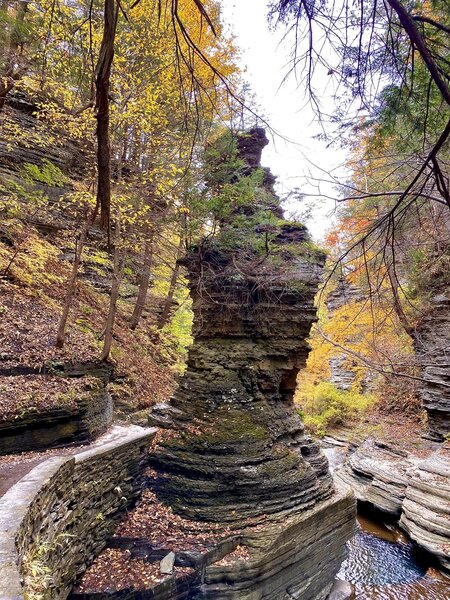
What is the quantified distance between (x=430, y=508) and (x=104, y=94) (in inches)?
393

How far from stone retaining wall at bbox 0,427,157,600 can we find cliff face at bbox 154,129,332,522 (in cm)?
80

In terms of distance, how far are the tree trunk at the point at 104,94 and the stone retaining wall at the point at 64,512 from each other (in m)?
2.46

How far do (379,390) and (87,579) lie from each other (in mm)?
14341

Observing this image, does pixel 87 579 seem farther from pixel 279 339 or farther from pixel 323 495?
pixel 279 339

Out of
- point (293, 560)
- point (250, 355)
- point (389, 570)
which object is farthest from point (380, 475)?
point (250, 355)

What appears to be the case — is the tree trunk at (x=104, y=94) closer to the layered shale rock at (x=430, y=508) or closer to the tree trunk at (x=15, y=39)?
the tree trunk at (x=15, y=39)

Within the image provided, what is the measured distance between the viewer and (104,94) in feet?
4.48

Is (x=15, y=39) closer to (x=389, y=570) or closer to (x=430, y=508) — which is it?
(x=430, y=508)

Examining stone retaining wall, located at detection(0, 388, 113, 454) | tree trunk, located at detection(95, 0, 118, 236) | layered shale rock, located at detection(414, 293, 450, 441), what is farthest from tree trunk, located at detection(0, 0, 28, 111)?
layered shale rock, located at detection(414, 293, 450, 441)

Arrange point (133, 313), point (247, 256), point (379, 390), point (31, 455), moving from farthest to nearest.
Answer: point (379, 390) < point (133, 313) < point (247, 256) < point (31, 455)

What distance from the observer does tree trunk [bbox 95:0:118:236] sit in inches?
50.6

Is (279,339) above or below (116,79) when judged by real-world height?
below

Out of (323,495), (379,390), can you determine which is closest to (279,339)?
(323,495)

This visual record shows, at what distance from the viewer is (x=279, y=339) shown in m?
8.23
